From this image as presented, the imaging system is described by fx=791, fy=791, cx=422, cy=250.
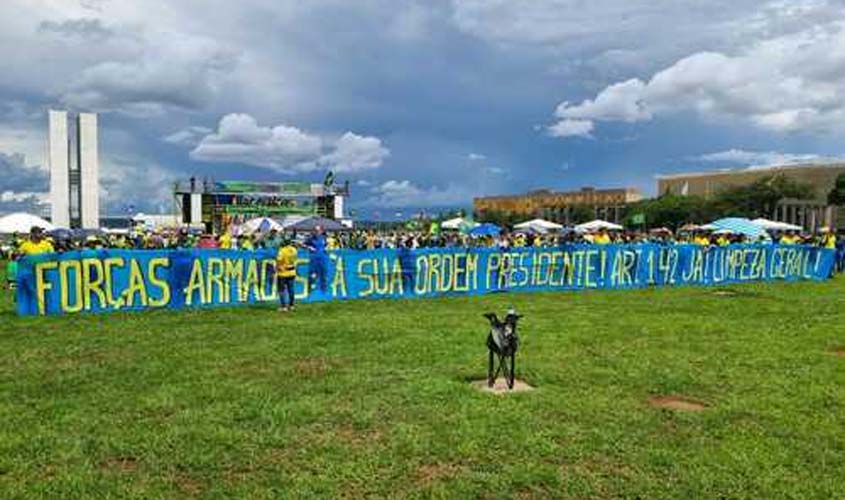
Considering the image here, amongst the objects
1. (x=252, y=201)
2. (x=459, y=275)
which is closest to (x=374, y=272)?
(x=459, y=275)

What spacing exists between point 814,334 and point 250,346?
9.19 metres

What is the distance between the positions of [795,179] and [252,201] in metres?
97.5

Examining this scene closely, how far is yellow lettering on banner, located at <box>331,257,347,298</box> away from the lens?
19.3 m

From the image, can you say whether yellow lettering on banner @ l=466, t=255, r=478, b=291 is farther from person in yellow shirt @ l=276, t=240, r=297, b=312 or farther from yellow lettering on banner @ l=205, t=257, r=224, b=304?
yellow lettering on banner @ l=205, t=257, r=224, b=304

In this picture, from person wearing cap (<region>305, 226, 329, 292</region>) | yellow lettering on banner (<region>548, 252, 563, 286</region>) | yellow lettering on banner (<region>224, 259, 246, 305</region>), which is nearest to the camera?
yellow lettering on banner (<region>224, 259, 246, 305</region>)

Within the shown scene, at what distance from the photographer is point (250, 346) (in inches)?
455

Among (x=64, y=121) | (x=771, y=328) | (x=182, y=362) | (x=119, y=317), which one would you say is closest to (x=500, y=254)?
(x=771, y=328)

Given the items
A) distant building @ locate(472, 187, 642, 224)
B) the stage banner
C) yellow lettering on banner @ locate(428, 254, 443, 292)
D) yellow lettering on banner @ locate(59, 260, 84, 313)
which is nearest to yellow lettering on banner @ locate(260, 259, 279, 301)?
the stage banner

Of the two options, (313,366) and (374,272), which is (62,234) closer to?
(374,272)

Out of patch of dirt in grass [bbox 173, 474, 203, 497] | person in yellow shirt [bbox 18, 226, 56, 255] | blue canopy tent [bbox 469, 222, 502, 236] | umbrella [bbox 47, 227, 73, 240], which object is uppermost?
person in yellow shirt [bbox 18, 226, 56, 255]

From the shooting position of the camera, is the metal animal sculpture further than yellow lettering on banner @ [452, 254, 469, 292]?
No

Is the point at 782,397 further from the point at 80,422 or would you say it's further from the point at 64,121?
the point at 64,121

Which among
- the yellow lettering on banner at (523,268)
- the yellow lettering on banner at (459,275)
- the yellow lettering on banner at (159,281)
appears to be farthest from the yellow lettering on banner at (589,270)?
the yellow lettering on banner at (159,281)

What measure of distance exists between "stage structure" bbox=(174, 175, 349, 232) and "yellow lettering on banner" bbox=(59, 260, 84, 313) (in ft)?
266
